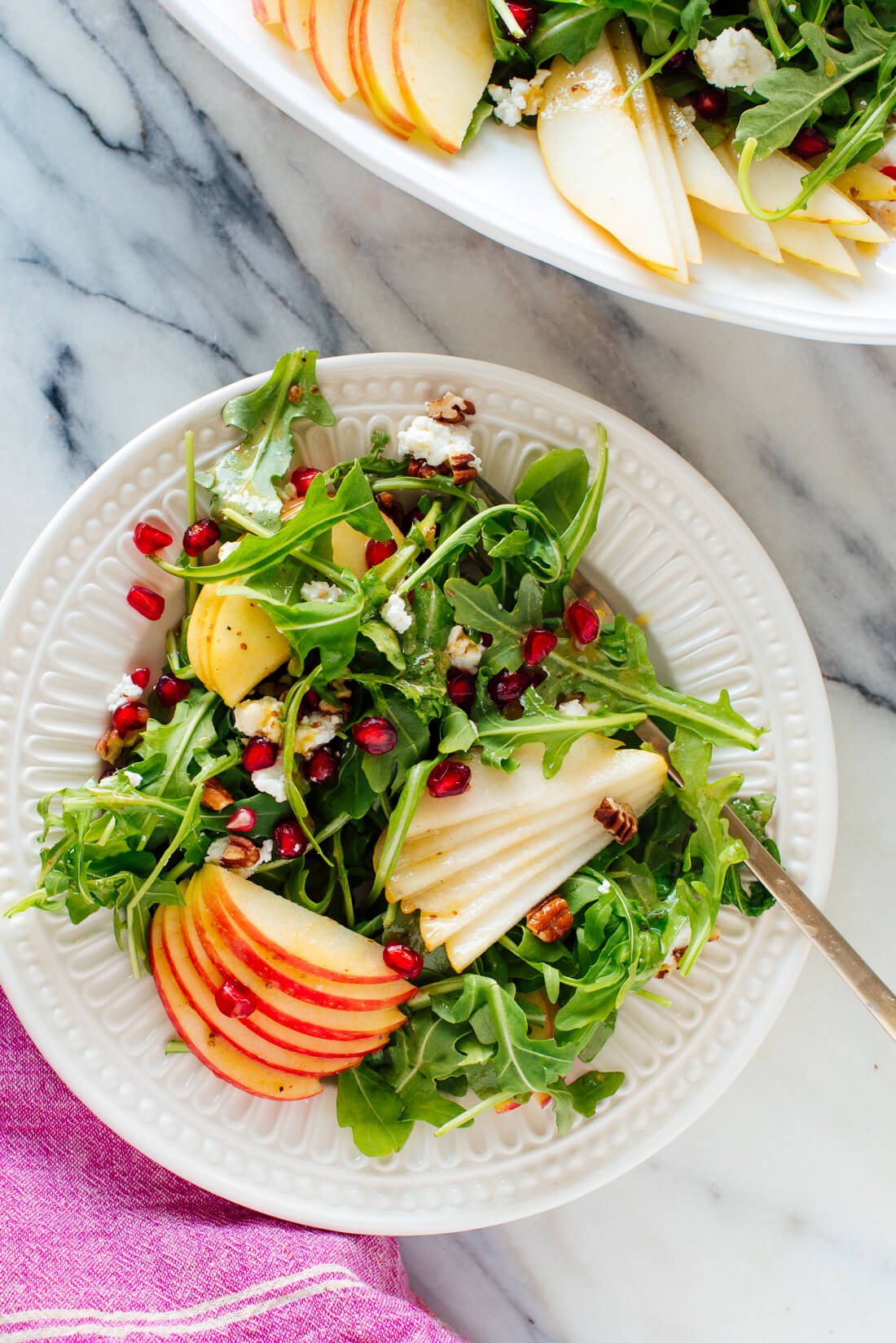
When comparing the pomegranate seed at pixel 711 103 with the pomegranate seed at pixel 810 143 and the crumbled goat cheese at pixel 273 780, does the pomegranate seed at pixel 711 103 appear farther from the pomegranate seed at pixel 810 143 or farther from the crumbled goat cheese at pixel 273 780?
the crumbled goat cheese at pixel 273 780

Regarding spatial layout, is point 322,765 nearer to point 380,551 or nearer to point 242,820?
point 242,820

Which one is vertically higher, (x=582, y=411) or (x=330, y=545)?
(x=582, y=411)

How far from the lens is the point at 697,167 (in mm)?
1431

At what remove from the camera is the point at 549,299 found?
1810 mm

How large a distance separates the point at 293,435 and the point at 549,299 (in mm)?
579

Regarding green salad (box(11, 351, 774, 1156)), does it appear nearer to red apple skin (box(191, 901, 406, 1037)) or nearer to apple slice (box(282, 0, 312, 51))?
red apple skin (box(191, 901, 406, 1037))

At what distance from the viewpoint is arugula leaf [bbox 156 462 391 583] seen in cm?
140

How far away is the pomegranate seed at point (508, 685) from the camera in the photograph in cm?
155

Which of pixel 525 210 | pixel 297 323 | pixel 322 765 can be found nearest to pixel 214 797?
pixel 322 765

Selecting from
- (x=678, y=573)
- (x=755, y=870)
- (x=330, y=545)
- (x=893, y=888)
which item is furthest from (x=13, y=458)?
(x=893, y=888)

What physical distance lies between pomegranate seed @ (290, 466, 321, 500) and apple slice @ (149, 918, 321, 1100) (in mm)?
723

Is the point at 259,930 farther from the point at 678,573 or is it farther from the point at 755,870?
the point at 678,573

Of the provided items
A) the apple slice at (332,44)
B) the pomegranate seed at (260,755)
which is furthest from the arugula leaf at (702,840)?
the apple slice at (332,44)

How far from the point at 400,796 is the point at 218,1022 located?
0.46 m
